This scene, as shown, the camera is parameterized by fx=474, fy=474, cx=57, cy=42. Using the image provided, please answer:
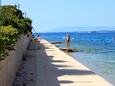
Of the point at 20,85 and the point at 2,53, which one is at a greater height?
the point at 2,53

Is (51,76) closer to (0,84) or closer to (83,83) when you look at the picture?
(83,83)

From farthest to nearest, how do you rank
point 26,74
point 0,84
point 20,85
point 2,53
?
point 26,74, point 20,85, point 0,84, point 2,53

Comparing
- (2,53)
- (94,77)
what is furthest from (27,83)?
(2,53)

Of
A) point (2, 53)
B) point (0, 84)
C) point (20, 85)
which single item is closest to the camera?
point (2, 53)

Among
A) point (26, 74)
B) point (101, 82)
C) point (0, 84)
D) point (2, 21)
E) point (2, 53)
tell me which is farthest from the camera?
point (26, 74)

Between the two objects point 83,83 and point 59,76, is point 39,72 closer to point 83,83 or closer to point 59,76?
point 59,76

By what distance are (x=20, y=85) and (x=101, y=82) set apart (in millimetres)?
3054

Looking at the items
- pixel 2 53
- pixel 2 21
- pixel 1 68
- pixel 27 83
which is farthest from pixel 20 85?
pixel 2 53

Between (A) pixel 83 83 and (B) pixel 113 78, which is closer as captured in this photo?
(A) pixel 83 83

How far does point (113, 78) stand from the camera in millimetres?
20953

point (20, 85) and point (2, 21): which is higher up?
point (2, 21)

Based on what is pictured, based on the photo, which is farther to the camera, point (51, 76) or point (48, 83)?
point (51, 76)

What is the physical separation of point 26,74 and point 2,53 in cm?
998

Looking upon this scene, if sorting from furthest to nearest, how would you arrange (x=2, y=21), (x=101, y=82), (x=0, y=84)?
(x=2, y=21)
(x=101, y=82)
(x=0, y=84)
